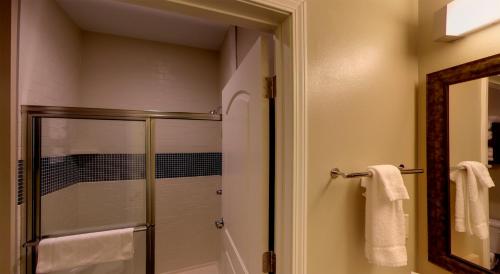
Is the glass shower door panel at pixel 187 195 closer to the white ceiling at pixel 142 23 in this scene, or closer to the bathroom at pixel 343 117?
the white ceiling at pixel 142 23

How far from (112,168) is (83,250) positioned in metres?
0.69

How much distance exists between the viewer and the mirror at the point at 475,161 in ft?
2.44

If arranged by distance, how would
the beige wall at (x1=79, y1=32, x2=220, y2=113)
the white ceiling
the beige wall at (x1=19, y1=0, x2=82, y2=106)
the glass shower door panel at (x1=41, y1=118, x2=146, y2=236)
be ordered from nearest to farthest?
the beige wall at (x1=19, y1=0, x2=82, y2=106) < the glass shower door panel at (x1=41, y1=118, x2=146, y2=236) < the white ceiling < the beige wall at (x1=79, y1=32, x2=220, y2=113)

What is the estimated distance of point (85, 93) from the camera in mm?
2277

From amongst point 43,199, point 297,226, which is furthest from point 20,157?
point 297,226

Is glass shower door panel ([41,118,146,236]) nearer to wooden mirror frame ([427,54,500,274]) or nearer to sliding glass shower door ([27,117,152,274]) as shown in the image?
sliding glass shower door ([27,117,152,274])

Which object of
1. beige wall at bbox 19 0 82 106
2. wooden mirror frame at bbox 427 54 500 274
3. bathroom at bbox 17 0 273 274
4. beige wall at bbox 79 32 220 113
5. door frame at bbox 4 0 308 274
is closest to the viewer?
door frame at bbox 4 0 308 274

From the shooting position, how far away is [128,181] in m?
2.02

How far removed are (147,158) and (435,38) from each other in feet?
6.97

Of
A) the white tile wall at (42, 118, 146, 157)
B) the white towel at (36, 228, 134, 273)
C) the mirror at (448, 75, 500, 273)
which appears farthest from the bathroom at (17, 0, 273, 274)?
the mirror at (448, 75, 500, 273)

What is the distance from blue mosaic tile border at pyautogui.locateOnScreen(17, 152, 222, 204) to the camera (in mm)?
1622

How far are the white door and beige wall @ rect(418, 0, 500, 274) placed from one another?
2.35 feet

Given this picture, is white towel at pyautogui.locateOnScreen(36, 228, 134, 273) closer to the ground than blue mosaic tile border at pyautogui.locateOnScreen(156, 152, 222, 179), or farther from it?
closer to the ground

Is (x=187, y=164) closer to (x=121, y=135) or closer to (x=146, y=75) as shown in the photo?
(x=121, y=135)
